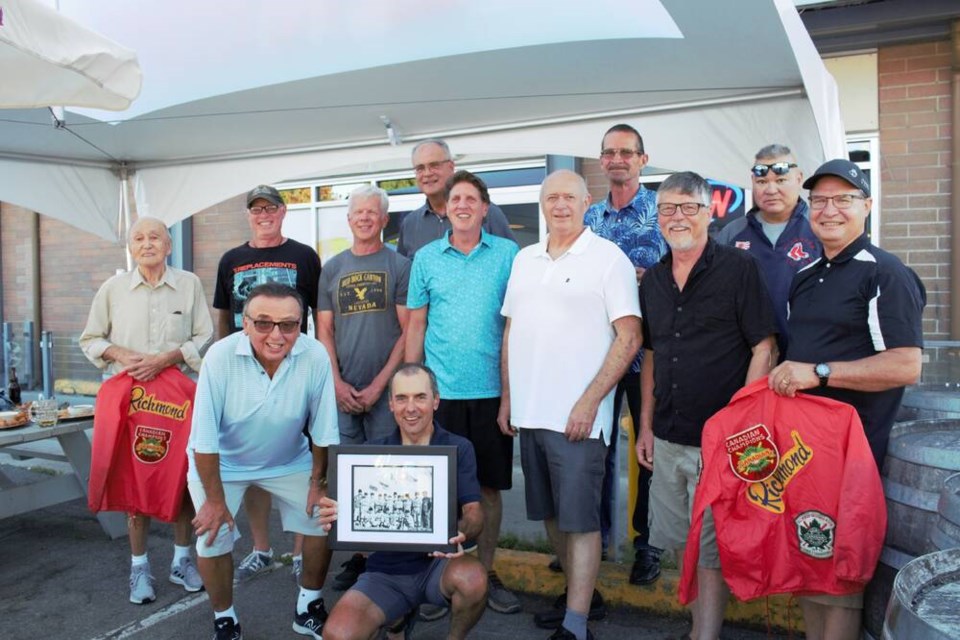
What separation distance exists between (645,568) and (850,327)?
5.91 feet

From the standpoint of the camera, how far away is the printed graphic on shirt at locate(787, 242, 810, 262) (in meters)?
3.28

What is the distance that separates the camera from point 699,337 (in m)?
2.85

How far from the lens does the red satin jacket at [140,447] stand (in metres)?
3.95

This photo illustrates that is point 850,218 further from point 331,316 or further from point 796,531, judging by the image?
point 331,316

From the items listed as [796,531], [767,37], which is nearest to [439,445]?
[796,531]

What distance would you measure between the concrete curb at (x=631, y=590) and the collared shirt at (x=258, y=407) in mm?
1335

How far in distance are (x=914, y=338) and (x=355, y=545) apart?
2.12 m

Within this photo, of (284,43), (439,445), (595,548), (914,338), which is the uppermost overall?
(284,43)

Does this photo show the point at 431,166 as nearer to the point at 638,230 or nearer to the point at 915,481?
the point at 638,230

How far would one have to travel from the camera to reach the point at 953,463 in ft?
7.03

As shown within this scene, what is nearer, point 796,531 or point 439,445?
point 796,531

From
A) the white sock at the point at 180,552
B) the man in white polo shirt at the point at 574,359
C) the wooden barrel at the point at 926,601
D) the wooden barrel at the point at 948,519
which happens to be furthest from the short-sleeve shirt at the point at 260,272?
the wooden barrel at the point at 926,601

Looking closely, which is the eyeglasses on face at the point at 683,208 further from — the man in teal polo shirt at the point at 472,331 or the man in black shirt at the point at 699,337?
the man in teal polo shirt at the point at 472,331

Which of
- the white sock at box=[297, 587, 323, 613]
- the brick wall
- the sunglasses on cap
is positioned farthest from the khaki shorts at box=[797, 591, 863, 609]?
the brick wall
